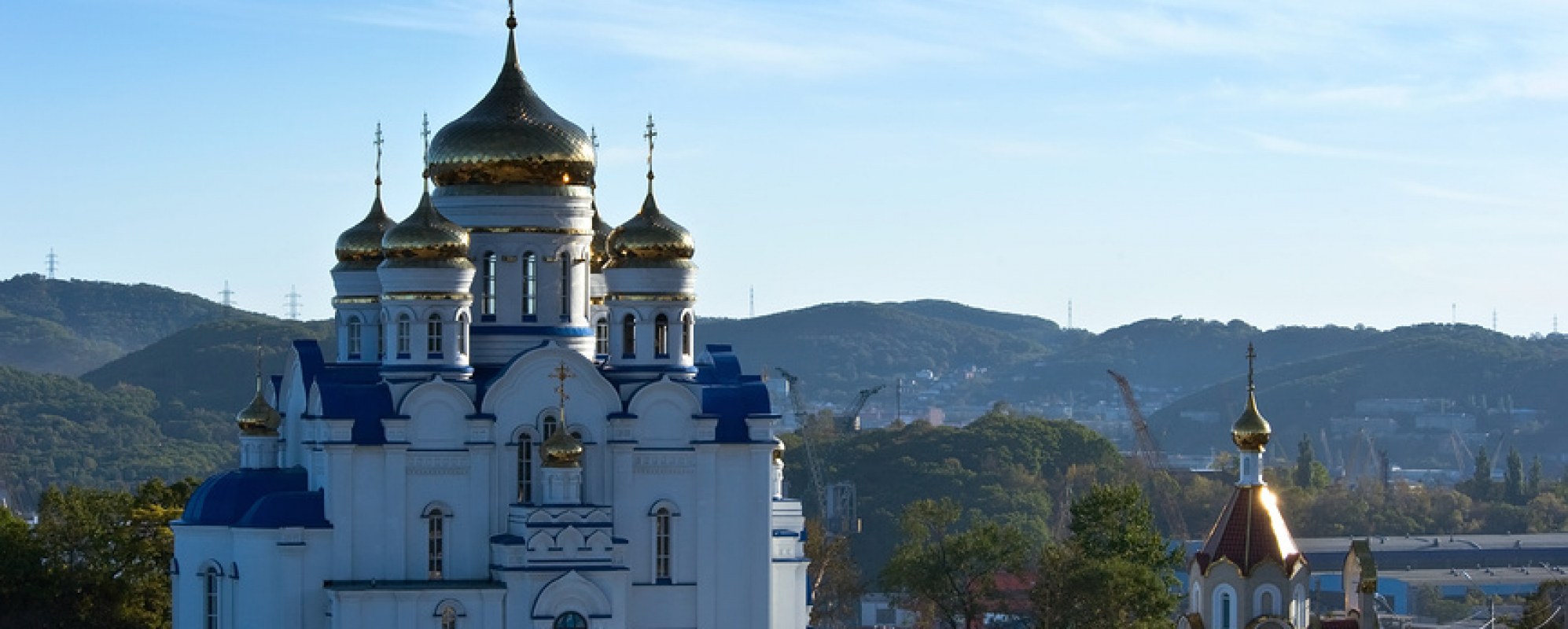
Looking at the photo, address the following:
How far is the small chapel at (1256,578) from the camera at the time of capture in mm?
43594

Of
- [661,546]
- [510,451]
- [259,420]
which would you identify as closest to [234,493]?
[259,420]

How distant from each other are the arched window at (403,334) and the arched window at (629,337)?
3.26 metres

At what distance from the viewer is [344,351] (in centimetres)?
5003

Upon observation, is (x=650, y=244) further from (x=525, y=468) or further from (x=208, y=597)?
(x=208, y=597)

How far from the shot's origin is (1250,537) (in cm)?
4384

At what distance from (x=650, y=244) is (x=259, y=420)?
6.93 metres

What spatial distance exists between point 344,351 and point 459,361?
12.0 feet

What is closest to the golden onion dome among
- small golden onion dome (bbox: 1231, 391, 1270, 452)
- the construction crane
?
small golden onion dome (bbox: 1231, 391, 1270, 452)

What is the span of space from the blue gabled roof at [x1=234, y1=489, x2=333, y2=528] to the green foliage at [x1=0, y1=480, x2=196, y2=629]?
304 inches

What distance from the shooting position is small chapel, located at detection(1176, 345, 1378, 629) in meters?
43.6

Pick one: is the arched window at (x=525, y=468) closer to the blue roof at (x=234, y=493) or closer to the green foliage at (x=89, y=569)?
the blue roof at (x=234, y=493)

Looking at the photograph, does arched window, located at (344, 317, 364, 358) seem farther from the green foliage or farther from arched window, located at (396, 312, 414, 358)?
the green foliage

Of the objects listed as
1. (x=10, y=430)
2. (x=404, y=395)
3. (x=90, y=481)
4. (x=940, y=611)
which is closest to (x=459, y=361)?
(x=404, y=395)

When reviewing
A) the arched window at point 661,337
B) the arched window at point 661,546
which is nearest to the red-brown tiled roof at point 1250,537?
the arched window at point 661,546
